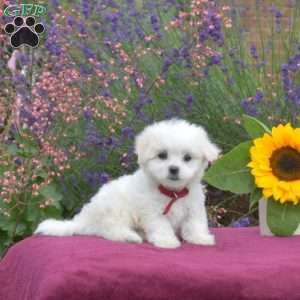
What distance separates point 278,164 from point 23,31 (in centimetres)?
159

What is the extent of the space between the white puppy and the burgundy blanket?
28 centimetres

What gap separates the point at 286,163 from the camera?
11.5 feet

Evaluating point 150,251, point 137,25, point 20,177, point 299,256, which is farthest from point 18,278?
point 137,25

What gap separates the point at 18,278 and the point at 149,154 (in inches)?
27.0

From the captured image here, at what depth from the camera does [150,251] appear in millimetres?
3078

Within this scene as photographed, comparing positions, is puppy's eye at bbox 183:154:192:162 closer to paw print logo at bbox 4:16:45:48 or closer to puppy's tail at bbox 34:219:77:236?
puppy's tail at bbox 34:219:77:236

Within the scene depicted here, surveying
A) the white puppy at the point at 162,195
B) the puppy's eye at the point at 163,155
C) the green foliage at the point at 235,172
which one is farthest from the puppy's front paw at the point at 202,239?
the puppy's eye at the point at 163,155

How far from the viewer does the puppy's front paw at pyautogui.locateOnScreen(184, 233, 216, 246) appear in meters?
3.41

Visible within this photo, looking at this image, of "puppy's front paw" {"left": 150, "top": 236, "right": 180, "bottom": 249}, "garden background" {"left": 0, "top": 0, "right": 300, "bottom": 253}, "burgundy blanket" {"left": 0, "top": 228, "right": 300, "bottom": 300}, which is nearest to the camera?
"burgundy blanket" {"left": 0, "top": 228, "right": 300, "bottom": 300}

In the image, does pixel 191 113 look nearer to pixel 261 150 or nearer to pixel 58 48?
pixel 58 48

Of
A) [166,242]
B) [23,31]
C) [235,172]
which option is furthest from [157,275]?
[23,31]

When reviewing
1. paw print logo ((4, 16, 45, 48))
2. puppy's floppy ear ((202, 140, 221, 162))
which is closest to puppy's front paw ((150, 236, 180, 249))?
puppy's floppy ear ((202, 140, 221, 162))

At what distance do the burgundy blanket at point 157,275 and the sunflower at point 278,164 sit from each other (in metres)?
0.43

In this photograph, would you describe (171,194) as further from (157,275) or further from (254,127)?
(157,275)
